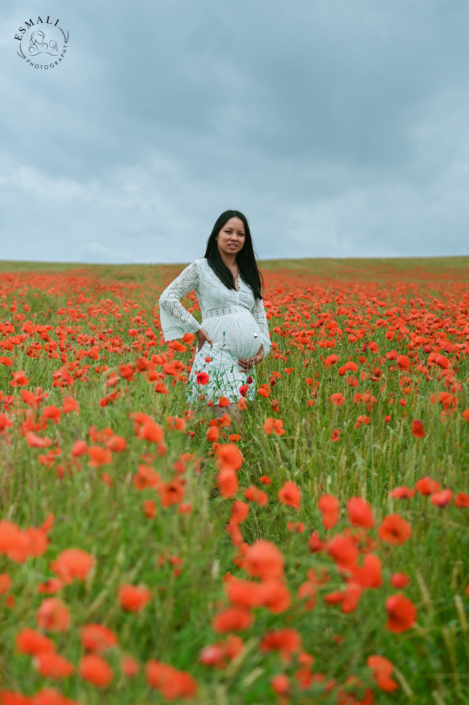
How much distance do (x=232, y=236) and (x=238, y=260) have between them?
363 millimetres

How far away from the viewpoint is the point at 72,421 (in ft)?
7.78

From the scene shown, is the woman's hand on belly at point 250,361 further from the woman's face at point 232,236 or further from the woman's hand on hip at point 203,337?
the woman's face at point 232,236

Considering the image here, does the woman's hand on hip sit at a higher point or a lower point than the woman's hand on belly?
higher

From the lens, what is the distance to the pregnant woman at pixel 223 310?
12.9ft

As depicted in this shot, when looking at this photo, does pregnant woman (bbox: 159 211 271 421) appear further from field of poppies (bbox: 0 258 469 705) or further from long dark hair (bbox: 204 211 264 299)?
field of poppies (bbox: 0 258 469 705)

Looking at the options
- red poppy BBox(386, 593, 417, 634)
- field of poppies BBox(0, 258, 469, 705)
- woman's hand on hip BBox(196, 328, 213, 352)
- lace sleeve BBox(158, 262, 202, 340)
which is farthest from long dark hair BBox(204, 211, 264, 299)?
red poppy BBox(386, 593, 417, 634)

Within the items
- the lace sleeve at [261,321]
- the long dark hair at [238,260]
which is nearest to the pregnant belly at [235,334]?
the lace sleeve at [261,321]

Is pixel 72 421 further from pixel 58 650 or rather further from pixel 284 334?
pixel 284 334

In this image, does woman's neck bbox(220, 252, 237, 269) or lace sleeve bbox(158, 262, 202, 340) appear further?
woman's neck bbox(220, 252, 237, 269)

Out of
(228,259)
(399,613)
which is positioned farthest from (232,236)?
(399,613)

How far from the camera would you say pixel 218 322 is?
3.99 meters

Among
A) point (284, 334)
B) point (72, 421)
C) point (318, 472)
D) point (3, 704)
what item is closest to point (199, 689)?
point (3, 704)

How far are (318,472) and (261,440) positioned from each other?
57 cm

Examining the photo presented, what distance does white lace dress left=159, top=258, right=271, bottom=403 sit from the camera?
12.9ft
